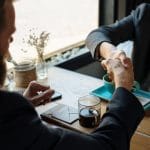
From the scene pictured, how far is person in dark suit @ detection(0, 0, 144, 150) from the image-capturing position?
823 mm

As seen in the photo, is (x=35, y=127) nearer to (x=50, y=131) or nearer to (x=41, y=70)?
(x=50, y=131)

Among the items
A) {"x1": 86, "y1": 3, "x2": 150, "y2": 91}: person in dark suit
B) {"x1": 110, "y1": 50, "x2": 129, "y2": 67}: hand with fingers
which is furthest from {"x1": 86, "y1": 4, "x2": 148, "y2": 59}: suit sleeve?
{"x1": 110, "y1": 50, "x2": 129, "y2": 67}: hand with fingers

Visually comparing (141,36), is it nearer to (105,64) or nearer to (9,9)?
(105,64)

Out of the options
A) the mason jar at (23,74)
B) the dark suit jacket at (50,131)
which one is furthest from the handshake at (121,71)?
the mason jar at (23,74)

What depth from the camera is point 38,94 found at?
4.55 feet

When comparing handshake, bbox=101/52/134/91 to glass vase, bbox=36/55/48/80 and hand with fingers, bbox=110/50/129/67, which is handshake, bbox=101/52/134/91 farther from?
glass vase, bbox=36/55/48/80

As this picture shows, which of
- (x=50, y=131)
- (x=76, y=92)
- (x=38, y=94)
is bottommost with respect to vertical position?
(x=76, y=92)

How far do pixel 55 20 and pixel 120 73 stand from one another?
1.18m

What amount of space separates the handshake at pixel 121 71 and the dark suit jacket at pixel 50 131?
117mm

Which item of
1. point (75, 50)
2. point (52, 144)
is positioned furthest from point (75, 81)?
point (52, 144)

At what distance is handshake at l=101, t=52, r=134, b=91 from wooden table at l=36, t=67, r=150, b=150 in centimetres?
22

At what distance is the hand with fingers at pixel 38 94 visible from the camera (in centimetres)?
132

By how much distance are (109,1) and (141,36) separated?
760mm

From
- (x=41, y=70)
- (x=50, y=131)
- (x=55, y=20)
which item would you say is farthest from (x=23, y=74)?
(x=50, y=131)
